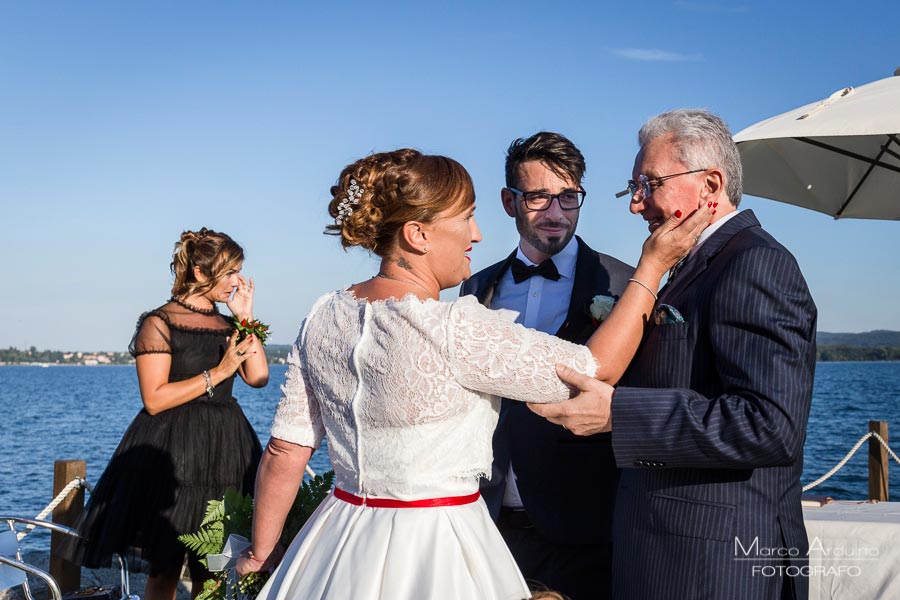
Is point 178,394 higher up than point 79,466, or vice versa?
point 178,394

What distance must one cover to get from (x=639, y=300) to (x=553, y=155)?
1.46 meters

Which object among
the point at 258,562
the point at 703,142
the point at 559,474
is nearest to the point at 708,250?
the point at 703,142

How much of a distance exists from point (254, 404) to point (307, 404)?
81809 mm

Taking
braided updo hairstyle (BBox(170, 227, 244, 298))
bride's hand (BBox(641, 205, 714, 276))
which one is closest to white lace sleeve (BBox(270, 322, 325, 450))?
bride's hand (BBox(641, 205, 714, 276))

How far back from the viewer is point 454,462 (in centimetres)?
225

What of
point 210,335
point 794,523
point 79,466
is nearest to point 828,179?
point 794,523

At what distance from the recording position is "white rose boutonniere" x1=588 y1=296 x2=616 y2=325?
3.11 meters

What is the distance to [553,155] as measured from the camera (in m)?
3.71

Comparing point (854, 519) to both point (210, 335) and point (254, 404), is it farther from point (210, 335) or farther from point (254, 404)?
point (254, 404)

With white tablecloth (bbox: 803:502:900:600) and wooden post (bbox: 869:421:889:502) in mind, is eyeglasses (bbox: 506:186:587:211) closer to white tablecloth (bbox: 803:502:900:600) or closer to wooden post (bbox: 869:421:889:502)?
white tablecloth (bbox: 803:502:900:600)

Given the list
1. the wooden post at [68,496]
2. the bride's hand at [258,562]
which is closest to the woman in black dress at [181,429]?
the wooden post at [68,496]

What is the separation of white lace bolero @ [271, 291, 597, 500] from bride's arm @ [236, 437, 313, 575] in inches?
7.8

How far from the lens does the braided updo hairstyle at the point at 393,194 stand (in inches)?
93.4

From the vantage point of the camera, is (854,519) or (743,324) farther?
(854,519)
